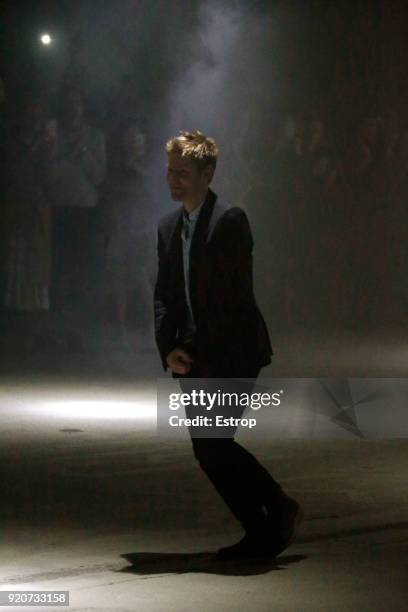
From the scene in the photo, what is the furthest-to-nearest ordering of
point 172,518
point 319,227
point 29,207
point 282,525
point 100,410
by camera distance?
point 319,227
point 29,207
point 100,410
point 172,518
point 282,525

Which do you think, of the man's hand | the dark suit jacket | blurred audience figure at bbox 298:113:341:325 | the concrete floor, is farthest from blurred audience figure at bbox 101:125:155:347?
the man's hand

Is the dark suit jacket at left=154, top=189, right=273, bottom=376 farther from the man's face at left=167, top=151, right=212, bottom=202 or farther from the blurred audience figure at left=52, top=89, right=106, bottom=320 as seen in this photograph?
the blurred audience figure at left=52, top=89, right=106, bottom=320

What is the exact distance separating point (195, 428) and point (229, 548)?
20.4 inches

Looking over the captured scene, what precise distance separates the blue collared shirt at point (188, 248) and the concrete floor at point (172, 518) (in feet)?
3.05

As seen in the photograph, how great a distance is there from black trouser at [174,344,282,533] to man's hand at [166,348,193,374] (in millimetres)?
23

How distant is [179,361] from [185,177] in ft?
2.50

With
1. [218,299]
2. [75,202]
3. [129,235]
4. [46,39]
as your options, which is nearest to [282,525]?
[218,299]

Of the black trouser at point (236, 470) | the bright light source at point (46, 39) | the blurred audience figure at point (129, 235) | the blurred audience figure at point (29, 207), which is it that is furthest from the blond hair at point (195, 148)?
the bright light source at point (46, 39)

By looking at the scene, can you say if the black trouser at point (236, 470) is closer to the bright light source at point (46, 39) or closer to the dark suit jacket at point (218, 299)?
the dark suit jacket at point (218, 299)

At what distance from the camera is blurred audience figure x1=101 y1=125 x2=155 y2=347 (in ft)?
76.2

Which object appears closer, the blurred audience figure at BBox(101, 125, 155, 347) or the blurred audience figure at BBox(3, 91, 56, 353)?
the blurred audience figure at BBox(3, 91, 56, 353)

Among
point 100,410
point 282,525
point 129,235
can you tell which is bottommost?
point 282,525

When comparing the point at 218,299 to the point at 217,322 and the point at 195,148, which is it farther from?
the point at 195,148

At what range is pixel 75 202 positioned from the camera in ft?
75.5
